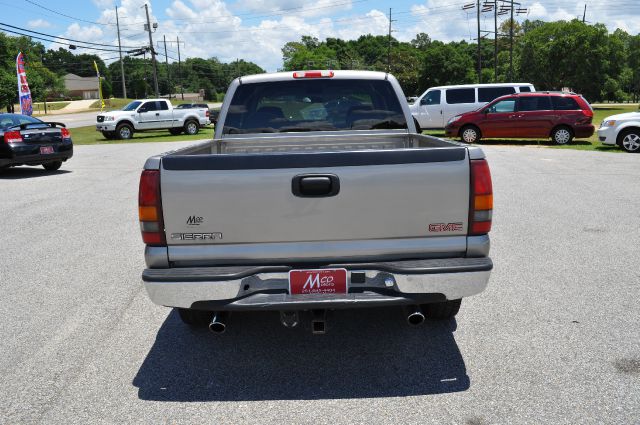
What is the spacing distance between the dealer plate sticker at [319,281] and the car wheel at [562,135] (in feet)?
63.1

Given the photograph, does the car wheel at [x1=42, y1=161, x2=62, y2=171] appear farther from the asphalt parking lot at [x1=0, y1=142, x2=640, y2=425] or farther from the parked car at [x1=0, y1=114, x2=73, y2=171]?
the asphalt parking lot at [x1=0, y1=142, x2=640, y2=425]

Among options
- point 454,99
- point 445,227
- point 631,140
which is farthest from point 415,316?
point 454,99

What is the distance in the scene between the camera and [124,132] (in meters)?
28.2

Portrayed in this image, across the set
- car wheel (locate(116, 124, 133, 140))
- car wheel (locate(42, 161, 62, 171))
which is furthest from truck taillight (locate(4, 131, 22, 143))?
car wheel (locate(116, 124, 133, 140))

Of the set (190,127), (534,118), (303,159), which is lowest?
(534,118)

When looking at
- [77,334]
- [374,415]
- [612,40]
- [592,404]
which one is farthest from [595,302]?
[612,40]

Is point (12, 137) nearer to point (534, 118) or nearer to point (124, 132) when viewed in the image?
point (124, 132)

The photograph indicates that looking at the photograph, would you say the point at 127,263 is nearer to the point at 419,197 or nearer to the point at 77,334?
the point at 77,334

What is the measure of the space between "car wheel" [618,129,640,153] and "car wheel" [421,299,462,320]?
1560 centimetres

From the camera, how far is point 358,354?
13.1 feet

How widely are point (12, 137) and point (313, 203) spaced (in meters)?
13.0

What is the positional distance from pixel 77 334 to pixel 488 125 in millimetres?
18675

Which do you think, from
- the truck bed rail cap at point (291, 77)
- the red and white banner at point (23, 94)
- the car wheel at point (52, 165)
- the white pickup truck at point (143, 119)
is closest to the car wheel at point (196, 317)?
the truck bed rail cap at point (291, 77)

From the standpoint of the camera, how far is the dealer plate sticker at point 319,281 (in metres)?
3.38
